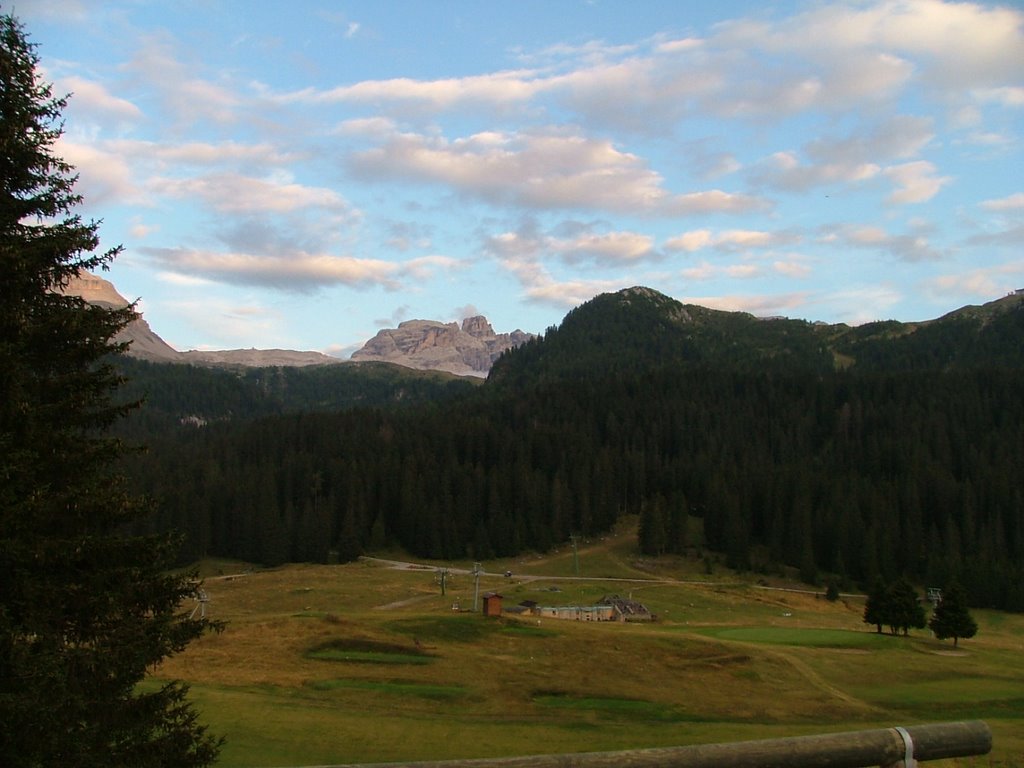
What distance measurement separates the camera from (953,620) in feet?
234

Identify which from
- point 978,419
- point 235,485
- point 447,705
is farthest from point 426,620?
point 978,419

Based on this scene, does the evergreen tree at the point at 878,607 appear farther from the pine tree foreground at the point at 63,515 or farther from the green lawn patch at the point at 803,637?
the pine tree foreground at the point at 63,515

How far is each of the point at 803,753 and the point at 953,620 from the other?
76.3 meters

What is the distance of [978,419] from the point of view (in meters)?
199

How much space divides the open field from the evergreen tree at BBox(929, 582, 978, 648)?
1.96m

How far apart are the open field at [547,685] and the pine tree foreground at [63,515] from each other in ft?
54.8

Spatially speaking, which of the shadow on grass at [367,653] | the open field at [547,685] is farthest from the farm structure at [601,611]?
the shadow on grass at [367,653]

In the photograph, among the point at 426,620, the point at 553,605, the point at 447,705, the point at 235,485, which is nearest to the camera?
the point at 447,705

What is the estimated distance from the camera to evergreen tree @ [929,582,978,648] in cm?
7112

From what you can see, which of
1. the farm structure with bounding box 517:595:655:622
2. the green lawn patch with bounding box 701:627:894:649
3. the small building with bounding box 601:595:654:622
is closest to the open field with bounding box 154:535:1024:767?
the green lawn patch with bounding box 701:627:894:649

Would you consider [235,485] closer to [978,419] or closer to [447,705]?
[447,705]

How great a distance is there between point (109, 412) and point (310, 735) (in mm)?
23180

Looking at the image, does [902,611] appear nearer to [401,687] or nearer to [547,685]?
[547,685]

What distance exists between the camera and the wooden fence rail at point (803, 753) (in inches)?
261
